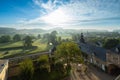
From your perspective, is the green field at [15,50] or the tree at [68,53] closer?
the tree at [68,53]

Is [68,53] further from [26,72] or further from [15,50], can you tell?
[15,50]

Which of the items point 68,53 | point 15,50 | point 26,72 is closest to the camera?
point 26,72

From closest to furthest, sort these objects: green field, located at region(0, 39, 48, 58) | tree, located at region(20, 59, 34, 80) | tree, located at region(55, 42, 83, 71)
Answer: tree, located at region(20, 59, 34, 80), tree, located at region(55, 42, 83, 71), green field, located at region(0, 39, 48, 58)

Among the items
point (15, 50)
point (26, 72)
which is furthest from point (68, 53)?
point (15, 50)

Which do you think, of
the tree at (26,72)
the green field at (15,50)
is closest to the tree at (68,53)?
the tree at (26,72)

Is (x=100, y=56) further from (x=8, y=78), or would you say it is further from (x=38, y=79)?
(x=8, y=78)

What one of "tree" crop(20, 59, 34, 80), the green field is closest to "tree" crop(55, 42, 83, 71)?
"tree" crop(20, 59, 34, 80)

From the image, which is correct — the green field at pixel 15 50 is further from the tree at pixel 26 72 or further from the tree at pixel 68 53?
the tree at pixel 26 72

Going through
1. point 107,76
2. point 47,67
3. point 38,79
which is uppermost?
point 47,67

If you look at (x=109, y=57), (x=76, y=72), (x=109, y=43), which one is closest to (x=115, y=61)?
(x=109, y=57)

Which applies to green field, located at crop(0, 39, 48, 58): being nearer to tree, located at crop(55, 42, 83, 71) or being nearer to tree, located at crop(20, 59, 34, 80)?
tree, located at crop(55, 42, 83, 71)

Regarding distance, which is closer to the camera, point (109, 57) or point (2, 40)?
point (109, 57)
